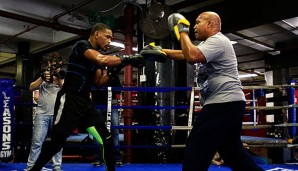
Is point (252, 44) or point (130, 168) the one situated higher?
point (252, 44)

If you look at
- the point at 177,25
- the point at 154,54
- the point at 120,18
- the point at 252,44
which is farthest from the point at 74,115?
the point at 252,44

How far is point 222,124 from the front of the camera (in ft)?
6.35

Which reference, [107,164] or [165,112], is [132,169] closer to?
[107,164]

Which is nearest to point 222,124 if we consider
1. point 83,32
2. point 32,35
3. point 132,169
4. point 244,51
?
point 132,169

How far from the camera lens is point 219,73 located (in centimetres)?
210

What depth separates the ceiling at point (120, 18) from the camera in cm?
661

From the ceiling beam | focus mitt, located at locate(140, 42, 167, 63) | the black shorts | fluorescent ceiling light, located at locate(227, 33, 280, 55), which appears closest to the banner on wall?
the black shorts

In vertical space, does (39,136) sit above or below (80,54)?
below

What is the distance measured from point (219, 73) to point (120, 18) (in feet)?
17.4

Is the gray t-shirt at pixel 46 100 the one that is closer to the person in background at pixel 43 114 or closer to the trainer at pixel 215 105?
the person in background at pixel 43 114

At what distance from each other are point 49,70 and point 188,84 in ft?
12.3

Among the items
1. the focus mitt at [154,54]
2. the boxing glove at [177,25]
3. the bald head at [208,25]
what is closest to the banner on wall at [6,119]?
the focus mitt at [154,54]

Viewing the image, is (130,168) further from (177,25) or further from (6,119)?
(177,25)

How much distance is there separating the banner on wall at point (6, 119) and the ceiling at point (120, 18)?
291cm
